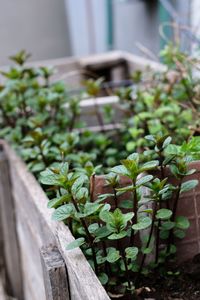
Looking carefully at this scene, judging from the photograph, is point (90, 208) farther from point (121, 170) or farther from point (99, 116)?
point (99, 116)

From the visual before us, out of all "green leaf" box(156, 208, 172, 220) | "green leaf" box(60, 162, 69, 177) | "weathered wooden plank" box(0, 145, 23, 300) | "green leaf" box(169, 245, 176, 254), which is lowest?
"weathered wooden plank" box(0, 145, 23, 300)

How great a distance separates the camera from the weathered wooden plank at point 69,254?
98cm

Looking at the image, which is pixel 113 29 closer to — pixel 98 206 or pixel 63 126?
pixel 63 126

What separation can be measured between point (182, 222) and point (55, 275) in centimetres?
30

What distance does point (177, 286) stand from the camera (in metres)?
1.22

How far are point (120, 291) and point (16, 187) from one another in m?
0.81

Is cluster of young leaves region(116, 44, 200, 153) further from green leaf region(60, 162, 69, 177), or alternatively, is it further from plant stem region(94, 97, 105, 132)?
green leaf region(60, 162, 69, 177)

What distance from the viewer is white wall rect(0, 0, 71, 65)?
517cm

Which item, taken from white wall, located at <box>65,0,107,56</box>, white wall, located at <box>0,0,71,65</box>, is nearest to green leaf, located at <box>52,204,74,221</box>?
white wall, located at <box>65,0,107,56</box>

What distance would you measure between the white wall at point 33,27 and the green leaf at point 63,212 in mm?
4164

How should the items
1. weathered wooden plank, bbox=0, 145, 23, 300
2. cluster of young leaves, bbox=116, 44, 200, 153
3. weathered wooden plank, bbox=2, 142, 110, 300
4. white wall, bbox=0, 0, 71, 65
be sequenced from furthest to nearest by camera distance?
white wall, bbox=0, 0, 71, 65 → weathered wooden plank, bbox=0, 145, 23, 300 → cluster of young leaves, bbox=116, 44, 200, 153 → weathered wooden plank, bbox=2, 142, 110, 300

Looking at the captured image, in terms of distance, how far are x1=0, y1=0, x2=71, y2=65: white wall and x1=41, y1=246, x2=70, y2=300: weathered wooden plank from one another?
13.6ft

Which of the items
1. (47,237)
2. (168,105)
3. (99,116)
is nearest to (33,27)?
(99,116)

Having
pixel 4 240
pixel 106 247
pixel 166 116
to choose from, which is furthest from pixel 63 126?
pixel 106 247
